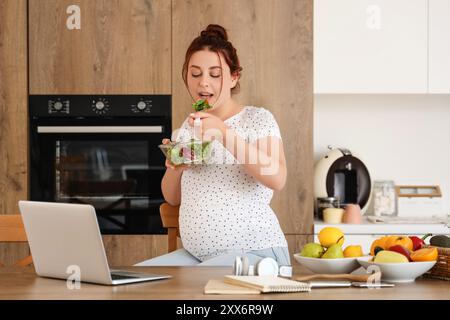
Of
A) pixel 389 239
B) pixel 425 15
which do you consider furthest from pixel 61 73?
pixel 389 239

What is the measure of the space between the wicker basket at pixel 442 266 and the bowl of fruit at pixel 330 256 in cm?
18

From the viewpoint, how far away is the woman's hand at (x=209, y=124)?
6.74 ft

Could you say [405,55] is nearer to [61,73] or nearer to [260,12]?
[260,12]

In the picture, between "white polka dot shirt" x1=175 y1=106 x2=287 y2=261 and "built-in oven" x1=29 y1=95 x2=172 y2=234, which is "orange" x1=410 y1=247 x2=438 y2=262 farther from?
"built-in oven" x1=29 y1=95 x2=172 y2=234

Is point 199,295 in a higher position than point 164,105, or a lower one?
lower

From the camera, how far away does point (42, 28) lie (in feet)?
11.7

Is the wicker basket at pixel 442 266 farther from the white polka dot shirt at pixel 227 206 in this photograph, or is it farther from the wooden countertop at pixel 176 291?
the white polka dot shirt at pixel 227 206

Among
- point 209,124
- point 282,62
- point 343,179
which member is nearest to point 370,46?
point 282,62

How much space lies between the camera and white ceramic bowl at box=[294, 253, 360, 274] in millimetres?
1762

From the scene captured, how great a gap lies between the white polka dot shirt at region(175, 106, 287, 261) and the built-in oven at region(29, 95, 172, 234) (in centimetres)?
118

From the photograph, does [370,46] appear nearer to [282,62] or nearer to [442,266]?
[282,62]
